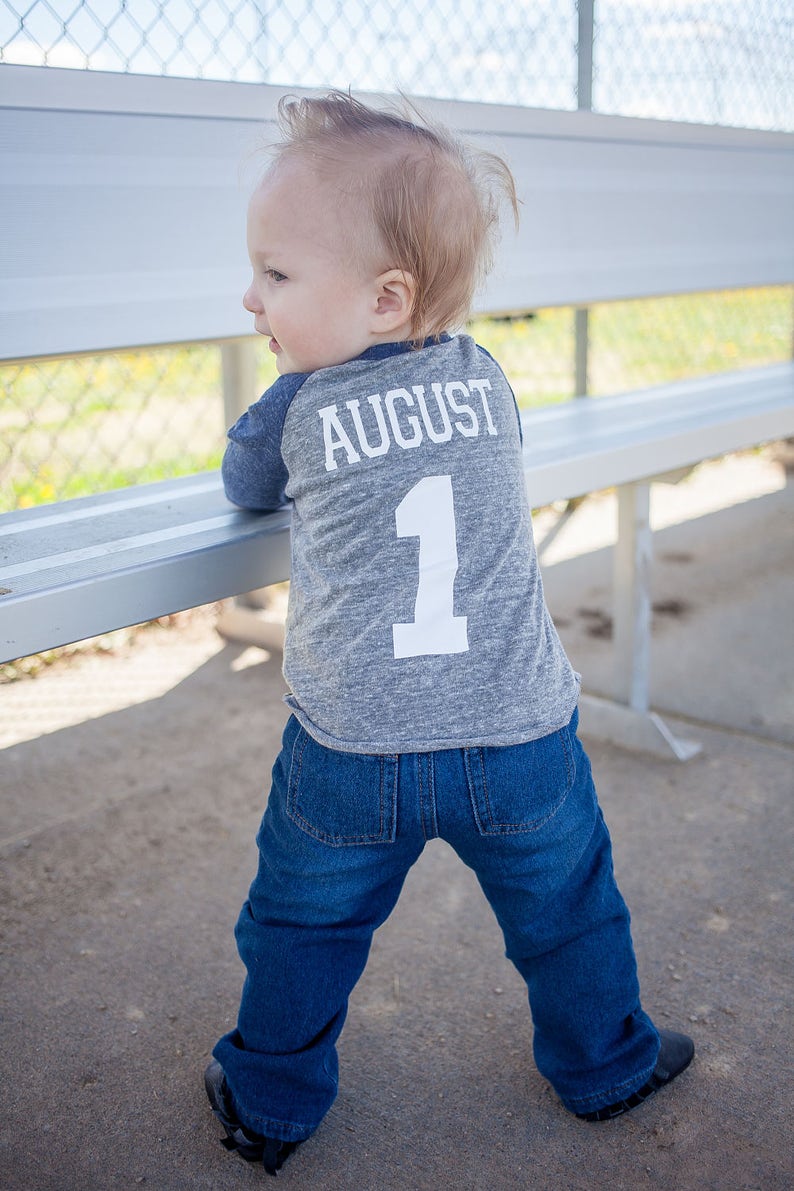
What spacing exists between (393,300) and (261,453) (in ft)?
0.91

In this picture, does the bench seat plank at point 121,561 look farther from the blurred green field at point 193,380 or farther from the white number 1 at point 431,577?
the blurred green field at point 193,380

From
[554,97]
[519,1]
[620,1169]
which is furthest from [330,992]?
[519,1]

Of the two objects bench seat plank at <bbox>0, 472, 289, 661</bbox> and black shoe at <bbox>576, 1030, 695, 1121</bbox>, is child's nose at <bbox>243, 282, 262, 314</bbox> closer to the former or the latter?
bench seat plank at <bbox>0, 472, 289, 661</bbox>

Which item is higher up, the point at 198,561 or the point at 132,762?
the point at 198,561

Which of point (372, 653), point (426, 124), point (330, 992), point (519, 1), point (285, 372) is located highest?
point (519, 1)

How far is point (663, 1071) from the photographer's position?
1.65m

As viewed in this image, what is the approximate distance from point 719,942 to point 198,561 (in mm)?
1124

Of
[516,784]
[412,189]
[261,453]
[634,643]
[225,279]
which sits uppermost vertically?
[412,189]

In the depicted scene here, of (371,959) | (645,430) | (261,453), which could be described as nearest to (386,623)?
(261,453)

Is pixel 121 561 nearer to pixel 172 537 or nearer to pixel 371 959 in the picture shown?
pixel 172 537

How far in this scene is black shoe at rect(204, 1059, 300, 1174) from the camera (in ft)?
4.95

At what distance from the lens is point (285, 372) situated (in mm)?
1490

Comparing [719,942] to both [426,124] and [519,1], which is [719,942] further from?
[519,1]

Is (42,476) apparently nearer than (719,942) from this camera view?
No
